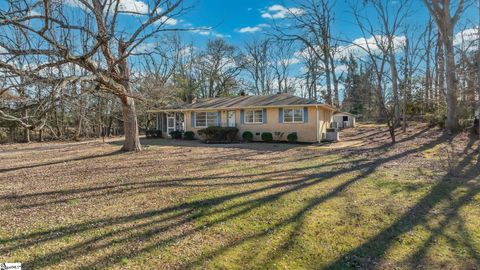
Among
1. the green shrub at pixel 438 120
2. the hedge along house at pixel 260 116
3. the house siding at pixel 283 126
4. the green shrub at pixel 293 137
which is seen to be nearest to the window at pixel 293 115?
the hedge along house at pixel 260 116

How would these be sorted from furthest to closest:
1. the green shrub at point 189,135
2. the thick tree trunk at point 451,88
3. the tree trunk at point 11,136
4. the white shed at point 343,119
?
the white shed at point 343,119 → the tree trunk at point 11,136 → the green shrub at point 189,135 → the thick tree trunk at point 451,88

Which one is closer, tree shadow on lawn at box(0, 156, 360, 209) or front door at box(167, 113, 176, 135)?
tree shadow on lawn at box(0, 156, 360, 209)

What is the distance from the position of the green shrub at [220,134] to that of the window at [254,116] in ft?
3.72

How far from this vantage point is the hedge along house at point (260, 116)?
723 inches

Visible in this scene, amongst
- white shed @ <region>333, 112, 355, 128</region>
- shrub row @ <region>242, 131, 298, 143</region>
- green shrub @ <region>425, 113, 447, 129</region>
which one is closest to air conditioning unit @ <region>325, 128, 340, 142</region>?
shrub row @ <region>242, 131, 298, 143</region>

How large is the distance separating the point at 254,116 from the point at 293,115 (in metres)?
2.72

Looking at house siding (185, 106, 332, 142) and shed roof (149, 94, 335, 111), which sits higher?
shed roof (149, 94, 335, 111)

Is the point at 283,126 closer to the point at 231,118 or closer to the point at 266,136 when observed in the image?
the point at 266,136

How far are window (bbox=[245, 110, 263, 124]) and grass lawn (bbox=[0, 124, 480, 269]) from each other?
11.1 m

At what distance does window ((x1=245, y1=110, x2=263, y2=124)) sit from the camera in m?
20.0

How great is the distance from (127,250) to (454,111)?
19.3 metres

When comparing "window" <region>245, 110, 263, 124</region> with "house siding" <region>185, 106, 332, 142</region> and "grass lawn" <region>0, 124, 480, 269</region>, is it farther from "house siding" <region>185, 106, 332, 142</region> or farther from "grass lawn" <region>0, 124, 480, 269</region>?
"grass lawn" <region>0, 124, 480, 269</region>

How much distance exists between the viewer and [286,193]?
627 centimetres

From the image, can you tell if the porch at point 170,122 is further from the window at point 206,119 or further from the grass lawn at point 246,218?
the grass lawn at point 246,218
